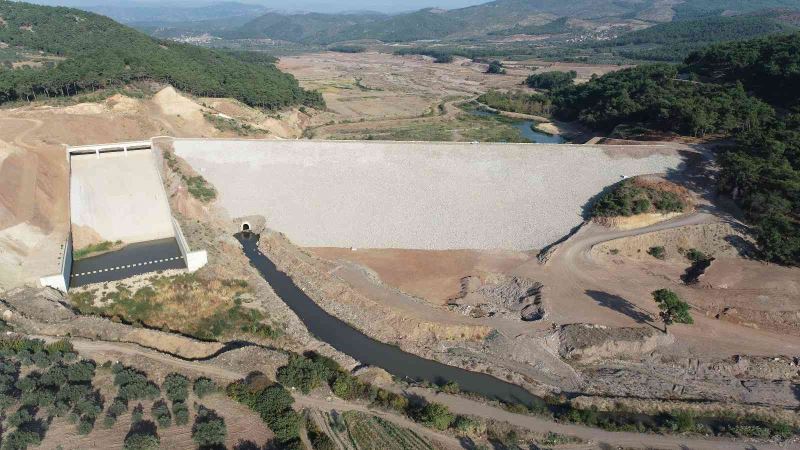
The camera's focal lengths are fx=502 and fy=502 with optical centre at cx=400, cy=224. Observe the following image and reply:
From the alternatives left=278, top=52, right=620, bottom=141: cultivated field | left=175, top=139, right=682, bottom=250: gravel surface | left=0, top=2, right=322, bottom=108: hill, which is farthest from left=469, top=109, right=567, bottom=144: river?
left=0, top=2, right=322, bottom=108: hill

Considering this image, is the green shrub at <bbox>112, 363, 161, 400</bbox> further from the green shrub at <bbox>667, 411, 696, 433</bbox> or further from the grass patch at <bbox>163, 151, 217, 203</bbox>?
the green shrub at <bbox>667, 411, 696, 433</bbox>

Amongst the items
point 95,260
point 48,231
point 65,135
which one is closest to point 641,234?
point 95,260

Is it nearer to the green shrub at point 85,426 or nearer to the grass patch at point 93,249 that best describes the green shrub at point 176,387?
the green shrub at point 85,426

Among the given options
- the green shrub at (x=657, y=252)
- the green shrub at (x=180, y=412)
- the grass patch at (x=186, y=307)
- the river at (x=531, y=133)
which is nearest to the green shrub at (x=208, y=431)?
the green shrub at (x=180, y=412)

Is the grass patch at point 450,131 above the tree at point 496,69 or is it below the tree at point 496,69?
below

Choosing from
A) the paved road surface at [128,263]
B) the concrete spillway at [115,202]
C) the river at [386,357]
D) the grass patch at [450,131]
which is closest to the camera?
the river at [386,357]

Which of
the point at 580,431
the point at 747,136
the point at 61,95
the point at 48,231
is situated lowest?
the point at 580,431

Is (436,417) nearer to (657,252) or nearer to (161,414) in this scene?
(161,414)

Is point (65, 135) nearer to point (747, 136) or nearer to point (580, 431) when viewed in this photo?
point (580, 431)
